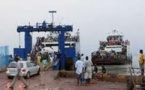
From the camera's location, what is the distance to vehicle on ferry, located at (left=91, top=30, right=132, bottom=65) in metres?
73.8

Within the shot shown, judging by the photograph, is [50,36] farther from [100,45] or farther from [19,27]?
[100,45]

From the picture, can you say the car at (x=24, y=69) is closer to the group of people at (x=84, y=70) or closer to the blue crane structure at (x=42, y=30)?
the group of people at (x=84, y=70)

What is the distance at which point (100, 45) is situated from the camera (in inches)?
3265

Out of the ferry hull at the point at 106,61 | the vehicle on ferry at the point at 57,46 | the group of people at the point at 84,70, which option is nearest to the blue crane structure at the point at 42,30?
the vehicle on ferry at the point at 57,46

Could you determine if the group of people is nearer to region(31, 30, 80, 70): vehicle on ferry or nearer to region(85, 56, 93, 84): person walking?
region(85, 56, 93, 84): person walking

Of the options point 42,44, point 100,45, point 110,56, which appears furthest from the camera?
point 100,45

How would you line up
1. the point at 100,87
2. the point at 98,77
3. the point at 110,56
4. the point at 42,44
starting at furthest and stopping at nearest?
the point at 110,56 < the point at 42,44 < the point at 98,77 < the point at 100,87

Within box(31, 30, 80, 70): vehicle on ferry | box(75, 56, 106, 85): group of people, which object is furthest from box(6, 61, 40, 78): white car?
box(31, 30, 80, 70): vehicle on ferry

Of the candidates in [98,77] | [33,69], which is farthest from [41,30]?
[98,77]

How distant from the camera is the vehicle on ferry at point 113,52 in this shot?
73.8 m

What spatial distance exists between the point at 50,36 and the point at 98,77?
2550 centimetres

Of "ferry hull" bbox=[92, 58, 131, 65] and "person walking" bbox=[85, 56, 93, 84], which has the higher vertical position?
"person walking" bbox=[85, 56, 93, 84]

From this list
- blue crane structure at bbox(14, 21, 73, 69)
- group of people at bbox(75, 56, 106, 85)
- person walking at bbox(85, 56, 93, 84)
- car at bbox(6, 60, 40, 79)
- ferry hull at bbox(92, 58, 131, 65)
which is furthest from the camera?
ferry hull at bbox(92, 58, 131, 65)

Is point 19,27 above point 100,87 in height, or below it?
above
